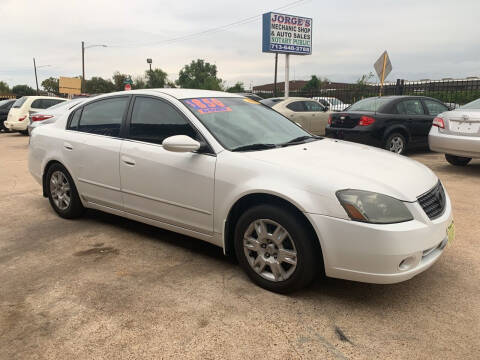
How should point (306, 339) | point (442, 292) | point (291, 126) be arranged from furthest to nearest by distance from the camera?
point (291, 126)
point (442, 292)
point (306, 339)

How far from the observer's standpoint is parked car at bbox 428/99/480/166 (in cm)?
686

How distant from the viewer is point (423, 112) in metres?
9.53

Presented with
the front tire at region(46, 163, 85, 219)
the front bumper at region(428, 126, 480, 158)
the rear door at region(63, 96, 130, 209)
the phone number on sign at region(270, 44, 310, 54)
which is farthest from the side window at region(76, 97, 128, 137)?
the phone number on sign at region(270, 44, 310, 54)

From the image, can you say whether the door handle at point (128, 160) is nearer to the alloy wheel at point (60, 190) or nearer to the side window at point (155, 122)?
the side window at point (155, 122)

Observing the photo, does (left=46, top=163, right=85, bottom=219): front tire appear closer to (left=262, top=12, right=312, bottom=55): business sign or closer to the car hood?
the car hood

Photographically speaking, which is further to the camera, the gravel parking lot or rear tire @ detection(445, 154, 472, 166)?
rear tire @ detection(445, 154, 472, 166)

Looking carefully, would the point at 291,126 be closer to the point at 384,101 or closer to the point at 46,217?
the point at 46,217

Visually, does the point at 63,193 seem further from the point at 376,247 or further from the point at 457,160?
the point at 457,160

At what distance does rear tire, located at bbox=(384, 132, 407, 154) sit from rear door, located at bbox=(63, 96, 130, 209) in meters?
6.26

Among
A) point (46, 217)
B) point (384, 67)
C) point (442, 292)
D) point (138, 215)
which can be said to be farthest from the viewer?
point (384, 67)

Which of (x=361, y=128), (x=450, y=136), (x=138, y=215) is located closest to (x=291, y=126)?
(x=138, y=215)

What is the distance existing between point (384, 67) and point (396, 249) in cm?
1071

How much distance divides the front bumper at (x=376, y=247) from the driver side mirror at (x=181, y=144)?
1081 mm

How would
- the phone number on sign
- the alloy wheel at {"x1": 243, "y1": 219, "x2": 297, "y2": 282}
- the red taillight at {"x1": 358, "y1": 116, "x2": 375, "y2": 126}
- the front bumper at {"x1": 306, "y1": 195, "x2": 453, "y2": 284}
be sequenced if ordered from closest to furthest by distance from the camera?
the front bumper at {"x1": 306, "y1": 195, "x2": 453, "y2": 284} → the alloy wheel at {"x1": 243, "y1": 219, "x2": 297, "y2": 282} → the red taillight at {"x1": 358, "y1": 116, "x2": 375, "y2": 126} → the phone number on sign
